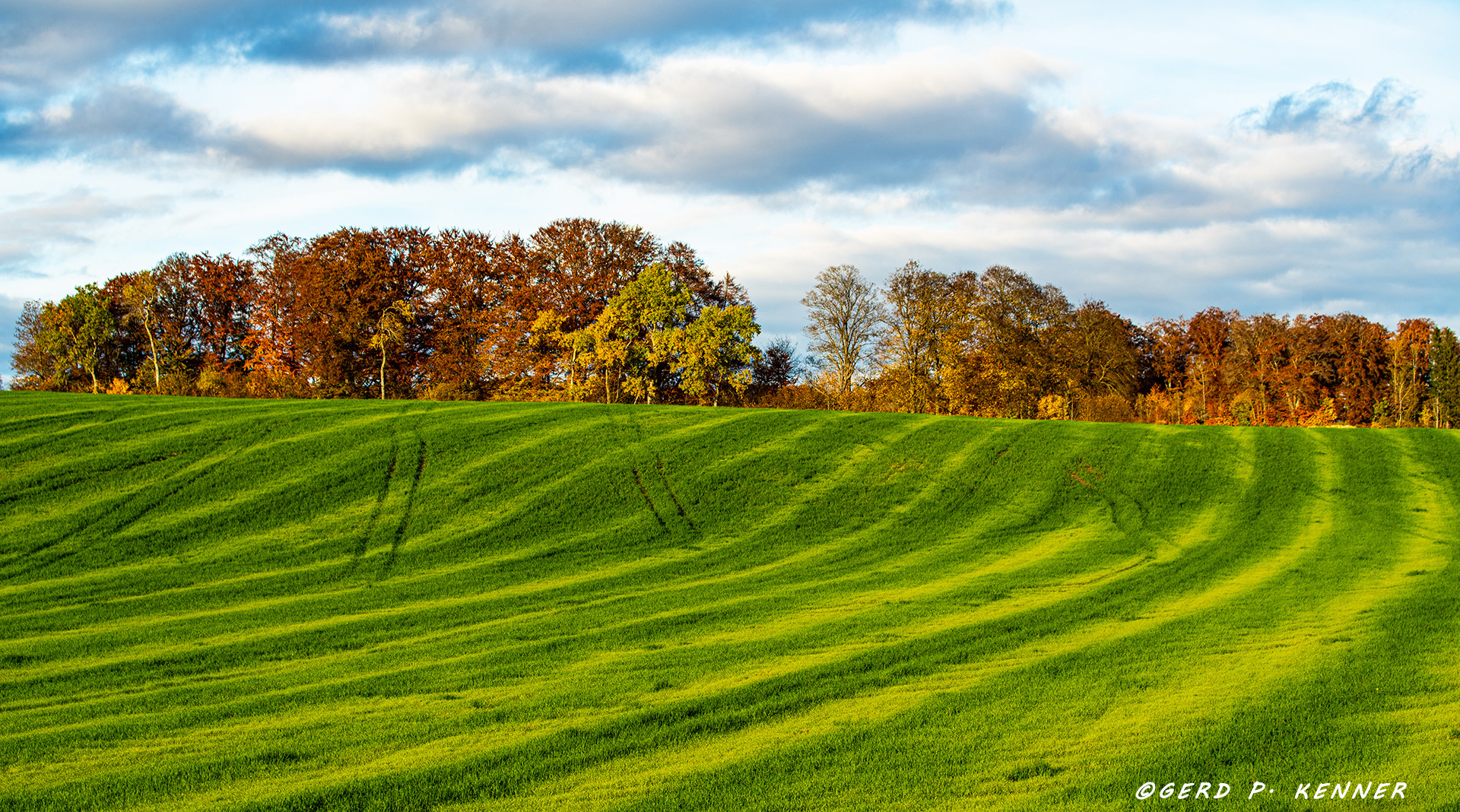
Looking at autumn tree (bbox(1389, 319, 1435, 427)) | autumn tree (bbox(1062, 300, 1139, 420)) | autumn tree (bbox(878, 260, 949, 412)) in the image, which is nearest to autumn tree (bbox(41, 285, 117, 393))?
autumn tree (bbox(878, 260, 949, 412))

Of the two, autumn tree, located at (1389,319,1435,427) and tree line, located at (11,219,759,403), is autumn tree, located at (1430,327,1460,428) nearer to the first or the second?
autumn tree, located at (1389,319,1435,427)

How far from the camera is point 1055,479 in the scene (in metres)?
23.8

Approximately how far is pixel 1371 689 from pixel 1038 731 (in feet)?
12.9

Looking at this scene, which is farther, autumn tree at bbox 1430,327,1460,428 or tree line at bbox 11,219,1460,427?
autumn tree at bbox 1430,327,1460,428

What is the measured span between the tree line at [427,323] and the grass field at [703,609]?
16.2 meters

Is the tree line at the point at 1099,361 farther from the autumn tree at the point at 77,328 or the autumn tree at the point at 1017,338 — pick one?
the autumn tree at the point at 77,328

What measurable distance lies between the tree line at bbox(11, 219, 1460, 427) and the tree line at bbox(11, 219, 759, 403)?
123 millimetres

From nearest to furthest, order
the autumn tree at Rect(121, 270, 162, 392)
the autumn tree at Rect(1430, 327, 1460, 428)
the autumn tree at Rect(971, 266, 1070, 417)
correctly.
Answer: the autumn tree at Rect(971, 266, 1070, 417) < the autumn tree at Rect(121, 270, 162, 392) < the autumn tree at Rect(1430, 327, 1460, 428)

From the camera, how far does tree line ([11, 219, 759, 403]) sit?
146ft

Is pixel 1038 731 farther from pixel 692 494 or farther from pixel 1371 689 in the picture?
pixel 692 494

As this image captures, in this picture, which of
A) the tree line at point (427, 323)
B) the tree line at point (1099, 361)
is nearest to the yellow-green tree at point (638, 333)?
the tree line at point (427, 323)

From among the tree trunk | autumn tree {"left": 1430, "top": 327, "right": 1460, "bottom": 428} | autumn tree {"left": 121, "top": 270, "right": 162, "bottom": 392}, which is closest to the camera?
the tree trunk

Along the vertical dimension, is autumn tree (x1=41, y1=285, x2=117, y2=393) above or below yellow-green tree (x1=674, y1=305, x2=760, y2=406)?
above

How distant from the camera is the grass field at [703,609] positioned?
23.8 feet
